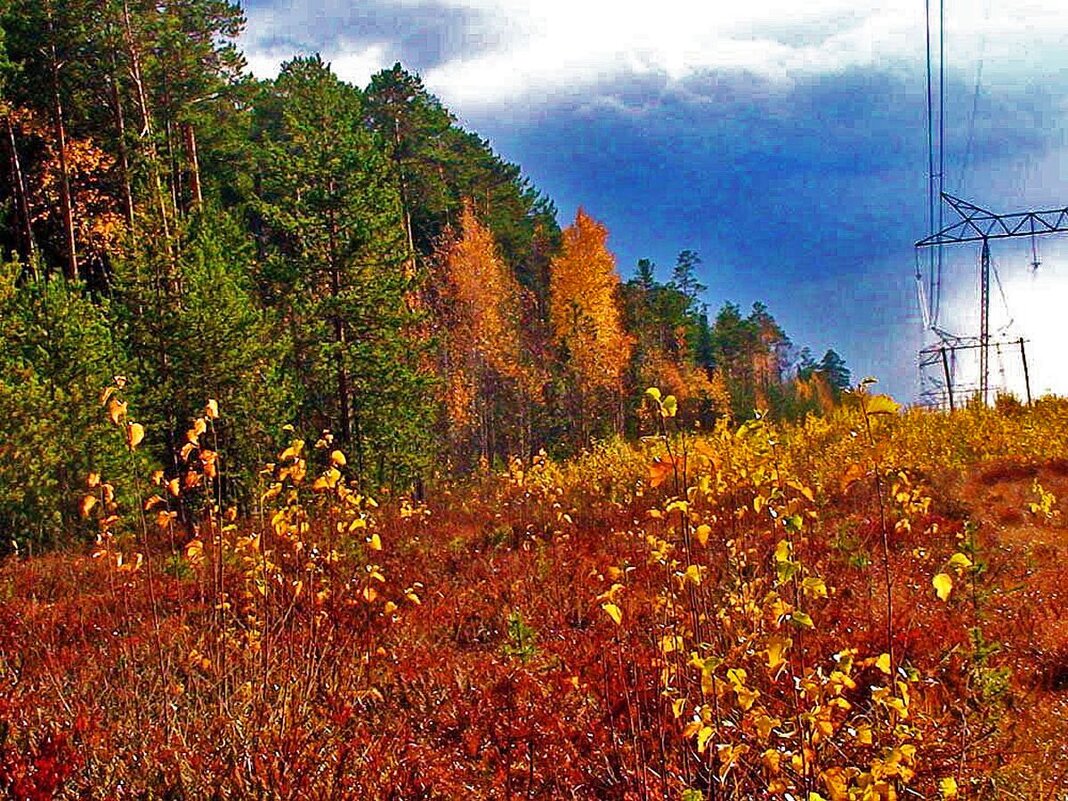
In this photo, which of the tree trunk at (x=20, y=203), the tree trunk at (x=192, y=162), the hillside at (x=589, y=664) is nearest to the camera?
the hillside at (x=589, y=664)

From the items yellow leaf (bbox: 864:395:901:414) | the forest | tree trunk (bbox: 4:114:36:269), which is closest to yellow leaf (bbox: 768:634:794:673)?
the forest

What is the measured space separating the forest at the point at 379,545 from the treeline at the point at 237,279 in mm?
100

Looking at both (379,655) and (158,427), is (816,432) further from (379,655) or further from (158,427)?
(158,427)

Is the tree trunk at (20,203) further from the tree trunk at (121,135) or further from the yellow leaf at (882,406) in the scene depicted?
the yellow leaf at (882,406)

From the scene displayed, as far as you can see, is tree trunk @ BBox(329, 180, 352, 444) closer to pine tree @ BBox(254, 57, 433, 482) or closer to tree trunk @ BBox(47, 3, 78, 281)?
pine tree @ BBox(254, 57, 433, 482)

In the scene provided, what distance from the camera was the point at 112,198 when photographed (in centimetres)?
2323

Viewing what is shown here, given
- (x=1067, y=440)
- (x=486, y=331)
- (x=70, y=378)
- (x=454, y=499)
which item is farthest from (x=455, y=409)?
(x=1067, y=440)

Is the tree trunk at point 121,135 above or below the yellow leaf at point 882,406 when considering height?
above

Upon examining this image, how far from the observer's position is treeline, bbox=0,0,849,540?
42.7 ft

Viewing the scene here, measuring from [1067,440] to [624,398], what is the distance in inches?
1227

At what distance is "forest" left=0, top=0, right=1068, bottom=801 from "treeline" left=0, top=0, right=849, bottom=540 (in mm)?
100

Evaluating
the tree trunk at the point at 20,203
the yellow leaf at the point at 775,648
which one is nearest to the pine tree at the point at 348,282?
the tree trunk at the point at 20,203

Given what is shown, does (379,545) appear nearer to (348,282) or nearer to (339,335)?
(339,335)

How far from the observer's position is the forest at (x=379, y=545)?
151 inches
